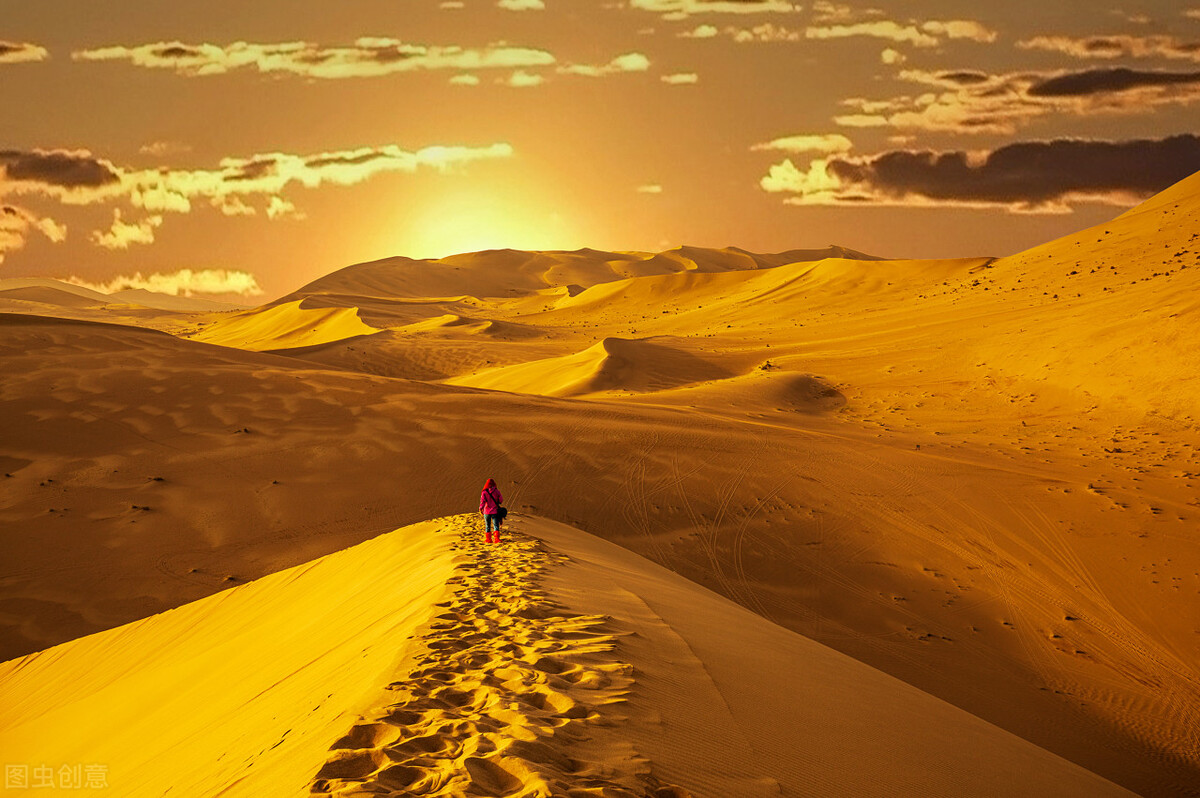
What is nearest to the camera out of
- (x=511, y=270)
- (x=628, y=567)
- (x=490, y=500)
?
(x=628, y=567)

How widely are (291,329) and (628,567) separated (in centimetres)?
5087

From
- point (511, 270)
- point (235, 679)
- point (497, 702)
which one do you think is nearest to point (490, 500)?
point (235, 679)

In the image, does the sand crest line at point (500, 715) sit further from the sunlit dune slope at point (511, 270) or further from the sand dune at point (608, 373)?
the sunlit dune slope at point (511, 270)

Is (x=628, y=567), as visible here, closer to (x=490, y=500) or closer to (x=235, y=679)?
(x=490, y=500)

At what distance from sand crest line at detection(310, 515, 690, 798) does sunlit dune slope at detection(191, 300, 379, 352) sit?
1686 inches

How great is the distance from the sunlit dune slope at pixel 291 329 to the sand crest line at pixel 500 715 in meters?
42.8

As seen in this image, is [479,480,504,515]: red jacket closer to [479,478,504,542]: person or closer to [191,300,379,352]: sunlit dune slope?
[479,478,504,542]: person

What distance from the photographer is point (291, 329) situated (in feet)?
179

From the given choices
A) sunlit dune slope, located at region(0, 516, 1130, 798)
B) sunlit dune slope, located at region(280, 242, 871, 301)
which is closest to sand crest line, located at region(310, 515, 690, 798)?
sunlit dune slope, located at region(0, 516, 1130, 798)

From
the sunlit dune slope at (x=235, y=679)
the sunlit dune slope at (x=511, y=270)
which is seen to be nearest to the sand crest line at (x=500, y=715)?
the sunlit dune slope at (x=235, y=679)

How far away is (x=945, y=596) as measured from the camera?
423 inches

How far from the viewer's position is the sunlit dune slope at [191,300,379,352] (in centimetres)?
4997

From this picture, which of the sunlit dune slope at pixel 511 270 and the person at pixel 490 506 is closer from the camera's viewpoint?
the person at pixel 490 506

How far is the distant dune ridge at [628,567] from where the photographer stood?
415cm
